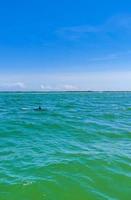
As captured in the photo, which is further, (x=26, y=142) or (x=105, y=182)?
(x=26, y=142)

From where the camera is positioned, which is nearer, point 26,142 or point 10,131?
point 26,142

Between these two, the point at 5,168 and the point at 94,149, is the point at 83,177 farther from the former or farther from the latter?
the point at 94,149

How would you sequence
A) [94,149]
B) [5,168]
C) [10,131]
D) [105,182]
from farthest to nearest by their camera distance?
[10,131] < [94,149] < [5,168] < [105,182]

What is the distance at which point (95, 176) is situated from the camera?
1027cm

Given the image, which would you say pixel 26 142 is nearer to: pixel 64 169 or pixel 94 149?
pixel 94 149

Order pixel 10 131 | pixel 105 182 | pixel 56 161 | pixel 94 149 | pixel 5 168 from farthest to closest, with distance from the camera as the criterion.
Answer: pixel 10 131, pixel 94 149, pixel 56 161, pixel 5 168, pixel 105 182

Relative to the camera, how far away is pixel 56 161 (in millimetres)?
11562

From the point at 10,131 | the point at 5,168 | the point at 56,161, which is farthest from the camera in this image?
the point at 10,131

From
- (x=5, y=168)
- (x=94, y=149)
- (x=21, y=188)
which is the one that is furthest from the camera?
(x=94, y=149)

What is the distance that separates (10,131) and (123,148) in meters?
6.98

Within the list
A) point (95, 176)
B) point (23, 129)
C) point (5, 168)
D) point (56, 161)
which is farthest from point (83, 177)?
point (23, 129)

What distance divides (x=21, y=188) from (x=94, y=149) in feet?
18.9

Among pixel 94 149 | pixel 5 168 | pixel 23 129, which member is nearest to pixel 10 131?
pixel 23 129

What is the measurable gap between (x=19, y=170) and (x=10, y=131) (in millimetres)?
7689
